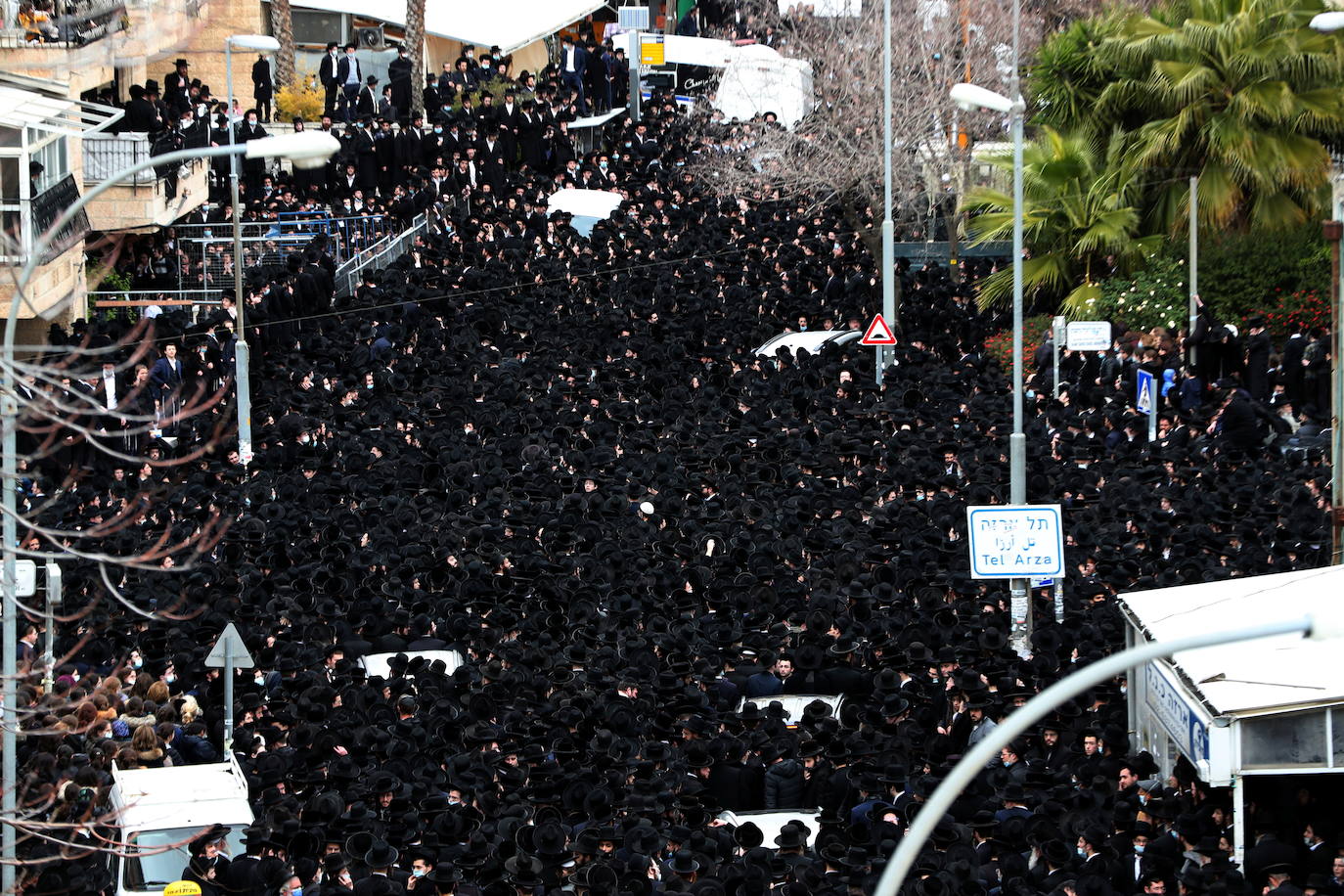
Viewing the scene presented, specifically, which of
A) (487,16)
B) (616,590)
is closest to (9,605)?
(616,590)

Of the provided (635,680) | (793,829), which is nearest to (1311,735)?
(793,829)

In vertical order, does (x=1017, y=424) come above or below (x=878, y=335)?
below

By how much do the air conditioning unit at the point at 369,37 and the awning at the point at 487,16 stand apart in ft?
3.43

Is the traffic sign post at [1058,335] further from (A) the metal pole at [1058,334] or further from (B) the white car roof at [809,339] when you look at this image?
(B) the white car roof at [809,339]

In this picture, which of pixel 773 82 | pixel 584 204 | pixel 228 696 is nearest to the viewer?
pixel 228 696

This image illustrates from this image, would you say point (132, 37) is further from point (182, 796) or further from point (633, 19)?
point (633, 19)

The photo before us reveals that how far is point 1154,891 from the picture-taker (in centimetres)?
1445

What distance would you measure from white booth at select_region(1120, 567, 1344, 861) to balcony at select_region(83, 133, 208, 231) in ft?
63.0

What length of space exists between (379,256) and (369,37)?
16.4 m

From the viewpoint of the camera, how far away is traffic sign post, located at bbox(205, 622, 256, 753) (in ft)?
56.1

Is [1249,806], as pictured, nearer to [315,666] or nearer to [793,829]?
[793,829]

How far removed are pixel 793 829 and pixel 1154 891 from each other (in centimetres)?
235

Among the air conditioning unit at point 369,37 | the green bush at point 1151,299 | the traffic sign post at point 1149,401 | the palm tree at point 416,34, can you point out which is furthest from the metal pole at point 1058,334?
the air conditioning unit at point 369,37

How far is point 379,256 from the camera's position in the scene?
1387 inches
